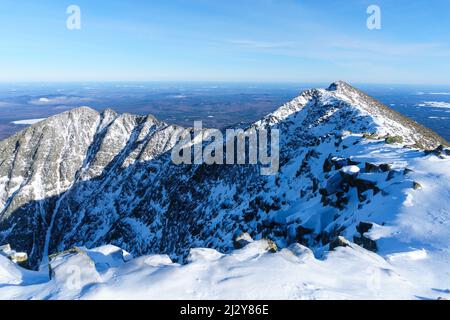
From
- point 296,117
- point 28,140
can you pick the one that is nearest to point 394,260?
point 296,117

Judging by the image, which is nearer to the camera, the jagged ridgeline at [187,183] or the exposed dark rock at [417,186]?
the exposed dark rock at [417,186]

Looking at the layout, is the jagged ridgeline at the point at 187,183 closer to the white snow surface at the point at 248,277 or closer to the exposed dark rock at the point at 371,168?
the exposed dark rock at the point at 371,168

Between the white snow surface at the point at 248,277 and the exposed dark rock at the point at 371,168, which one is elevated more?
the exposed dark rock at the point at 371,168

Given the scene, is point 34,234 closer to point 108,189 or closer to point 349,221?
point 108,189

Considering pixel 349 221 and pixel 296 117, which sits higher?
pixel 296 117

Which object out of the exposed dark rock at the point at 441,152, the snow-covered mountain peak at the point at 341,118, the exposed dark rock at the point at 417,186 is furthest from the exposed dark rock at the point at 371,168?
the snow-covered mountain peak at the point at 341,118

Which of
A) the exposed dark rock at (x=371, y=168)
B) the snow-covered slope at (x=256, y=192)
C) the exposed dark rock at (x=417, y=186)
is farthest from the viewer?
the exposed dark rock at (x=371, y=168)

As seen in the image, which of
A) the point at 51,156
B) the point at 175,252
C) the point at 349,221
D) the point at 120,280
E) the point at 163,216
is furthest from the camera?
the point at 51,156
